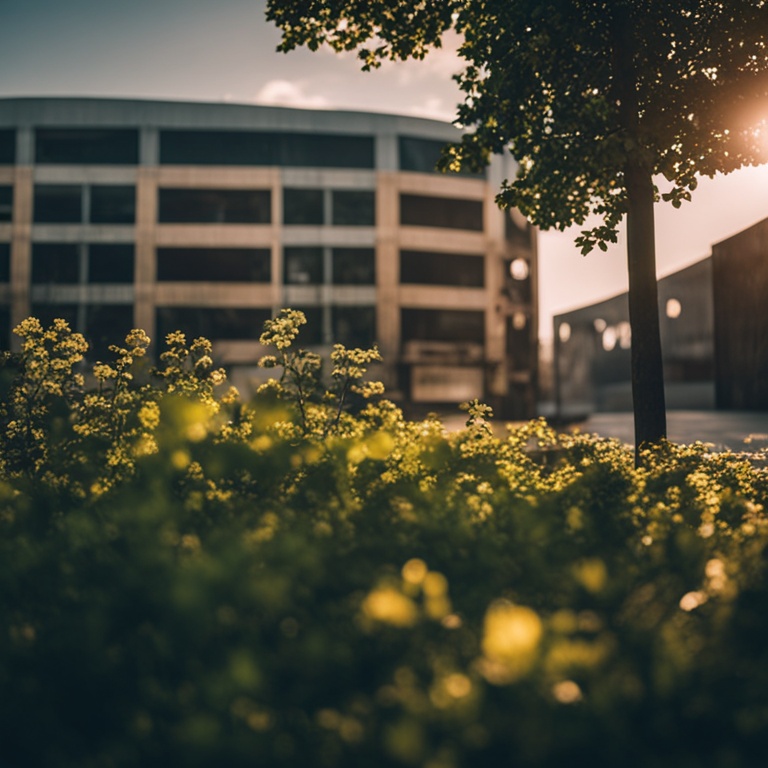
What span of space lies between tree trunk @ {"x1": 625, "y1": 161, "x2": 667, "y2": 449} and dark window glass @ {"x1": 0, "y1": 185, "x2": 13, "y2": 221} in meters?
43.5

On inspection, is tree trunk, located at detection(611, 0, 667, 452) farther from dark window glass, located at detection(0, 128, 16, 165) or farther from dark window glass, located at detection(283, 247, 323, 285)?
dark window glass, located at detection(0, 128, 16, 165)

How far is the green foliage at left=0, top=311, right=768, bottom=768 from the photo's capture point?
7.93 feet

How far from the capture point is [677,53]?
906 centimetres

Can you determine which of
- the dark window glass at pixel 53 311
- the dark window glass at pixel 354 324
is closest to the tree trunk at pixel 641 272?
the dark window glass at pixel 354 324

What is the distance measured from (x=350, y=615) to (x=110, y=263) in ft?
149

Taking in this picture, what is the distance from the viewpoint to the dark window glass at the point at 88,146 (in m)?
45.2

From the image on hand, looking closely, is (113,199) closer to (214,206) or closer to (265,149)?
(214,206)

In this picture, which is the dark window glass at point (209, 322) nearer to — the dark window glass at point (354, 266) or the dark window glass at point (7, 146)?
the dark window glass at point (354, 266)

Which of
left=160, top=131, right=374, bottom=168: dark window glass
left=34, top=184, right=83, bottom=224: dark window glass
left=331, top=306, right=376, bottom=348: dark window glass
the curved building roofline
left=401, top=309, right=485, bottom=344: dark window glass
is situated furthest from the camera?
left=401, top=309, right=485, bottom=344: dark window glass

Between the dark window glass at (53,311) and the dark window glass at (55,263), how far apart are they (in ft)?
4.37

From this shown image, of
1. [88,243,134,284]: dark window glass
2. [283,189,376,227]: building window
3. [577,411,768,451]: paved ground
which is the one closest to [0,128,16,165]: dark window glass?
[88,243,134,284]: dark window glass

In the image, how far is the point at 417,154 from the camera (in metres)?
47.9

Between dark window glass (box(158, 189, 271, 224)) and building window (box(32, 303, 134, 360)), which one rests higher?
dark window glass (box(158, 189, 271, 224))

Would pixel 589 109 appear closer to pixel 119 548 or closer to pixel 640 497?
pixel 640 497
